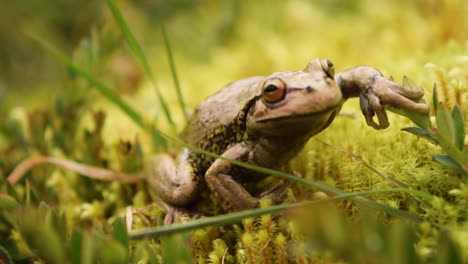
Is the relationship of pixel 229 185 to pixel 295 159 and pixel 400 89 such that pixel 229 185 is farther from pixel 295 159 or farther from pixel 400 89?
pixel 400 89

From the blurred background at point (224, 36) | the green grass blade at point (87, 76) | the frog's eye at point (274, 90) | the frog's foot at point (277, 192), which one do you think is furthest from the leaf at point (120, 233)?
the blurred background at point (224, 36)

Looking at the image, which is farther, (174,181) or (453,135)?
(174,181)

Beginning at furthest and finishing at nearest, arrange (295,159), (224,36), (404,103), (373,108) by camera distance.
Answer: (224,36) < (295,159) < (373,108) < (404,103)

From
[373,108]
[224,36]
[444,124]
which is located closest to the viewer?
[444,124]

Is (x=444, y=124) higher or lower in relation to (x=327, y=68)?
lower

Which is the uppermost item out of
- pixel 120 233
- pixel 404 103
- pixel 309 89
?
pixel 309 89

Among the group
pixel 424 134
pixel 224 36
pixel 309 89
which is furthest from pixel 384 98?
pixel 224 36

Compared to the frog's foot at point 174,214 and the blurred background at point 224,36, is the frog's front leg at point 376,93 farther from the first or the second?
the frog's foot at point 174,214
